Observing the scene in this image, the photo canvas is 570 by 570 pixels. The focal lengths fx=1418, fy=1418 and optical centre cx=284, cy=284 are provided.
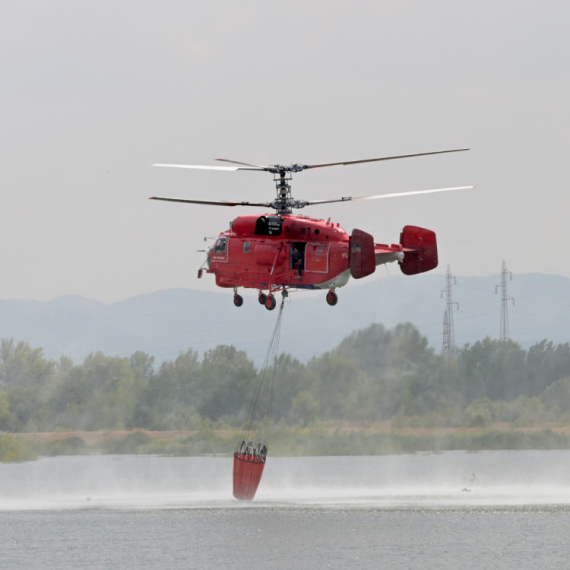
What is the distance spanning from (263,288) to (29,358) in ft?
367

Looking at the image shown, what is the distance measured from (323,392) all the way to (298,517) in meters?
53.7

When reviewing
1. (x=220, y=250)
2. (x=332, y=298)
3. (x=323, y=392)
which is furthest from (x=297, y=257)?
(x=323, y=392)

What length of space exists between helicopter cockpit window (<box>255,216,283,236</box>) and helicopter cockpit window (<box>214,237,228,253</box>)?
171 cm

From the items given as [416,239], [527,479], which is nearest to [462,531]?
[416,239]

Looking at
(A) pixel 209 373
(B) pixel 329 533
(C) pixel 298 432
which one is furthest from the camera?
(A) pixel 209 373

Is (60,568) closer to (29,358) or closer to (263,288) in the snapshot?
(263,288)

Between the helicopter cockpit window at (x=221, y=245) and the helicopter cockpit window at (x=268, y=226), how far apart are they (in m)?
1.71

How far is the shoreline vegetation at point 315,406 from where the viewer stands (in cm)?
12369

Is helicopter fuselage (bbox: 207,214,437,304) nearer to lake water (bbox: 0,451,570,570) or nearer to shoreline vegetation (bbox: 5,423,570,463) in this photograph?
lake water (bbox: 0,451,570,570)

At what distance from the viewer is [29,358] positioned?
163125 millimetres

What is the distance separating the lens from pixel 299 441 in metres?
123

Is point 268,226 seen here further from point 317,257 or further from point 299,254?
point 317,257

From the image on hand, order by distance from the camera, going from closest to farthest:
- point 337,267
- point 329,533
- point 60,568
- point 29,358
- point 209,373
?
point 337,267
point 60,568
point 329,533
point 209,373
point 29,358

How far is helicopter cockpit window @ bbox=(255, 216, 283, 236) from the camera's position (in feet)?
177
